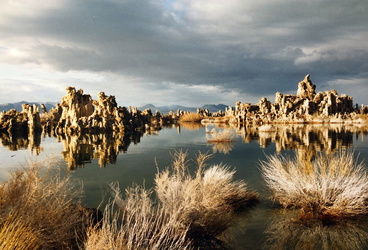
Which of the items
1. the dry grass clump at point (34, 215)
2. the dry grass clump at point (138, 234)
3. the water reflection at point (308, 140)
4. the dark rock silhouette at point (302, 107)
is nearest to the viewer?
the dry grass clump at point (138, 234)

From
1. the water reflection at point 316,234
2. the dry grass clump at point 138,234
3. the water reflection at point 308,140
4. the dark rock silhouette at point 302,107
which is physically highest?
the dark rock silhouette at point 302,107

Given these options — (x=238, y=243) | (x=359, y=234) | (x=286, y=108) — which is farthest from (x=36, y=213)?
(x=286, y=108)

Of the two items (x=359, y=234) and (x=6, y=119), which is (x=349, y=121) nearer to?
(x=359, y=234)

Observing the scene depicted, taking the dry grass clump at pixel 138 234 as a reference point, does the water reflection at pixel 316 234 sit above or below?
below

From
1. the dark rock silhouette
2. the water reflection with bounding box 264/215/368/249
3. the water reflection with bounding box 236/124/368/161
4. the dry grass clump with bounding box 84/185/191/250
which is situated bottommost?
the water reflection with bounding box 264/215/368/249

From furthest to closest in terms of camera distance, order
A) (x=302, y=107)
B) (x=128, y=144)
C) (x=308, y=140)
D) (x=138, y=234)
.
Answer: (x=302, y=107), (x=128, y=144), (x=308, y=140), (x=138, y=234)

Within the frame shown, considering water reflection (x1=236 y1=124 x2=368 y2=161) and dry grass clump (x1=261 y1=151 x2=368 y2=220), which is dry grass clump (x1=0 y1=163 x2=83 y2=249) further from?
water reflection (x1=236 y1=124 x2=368 y2=161)

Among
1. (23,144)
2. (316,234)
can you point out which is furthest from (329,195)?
(23,144)

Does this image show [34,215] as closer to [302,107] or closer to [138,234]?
[138,234]

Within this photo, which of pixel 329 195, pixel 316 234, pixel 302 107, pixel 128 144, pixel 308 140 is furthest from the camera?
pixel 302 107

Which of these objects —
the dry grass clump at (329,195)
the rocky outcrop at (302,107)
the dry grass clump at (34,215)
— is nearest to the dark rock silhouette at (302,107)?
the rocky outcrop at (302,107)

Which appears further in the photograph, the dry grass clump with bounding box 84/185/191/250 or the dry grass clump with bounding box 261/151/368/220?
the dry grass clump with bounding box 261/151/368/220

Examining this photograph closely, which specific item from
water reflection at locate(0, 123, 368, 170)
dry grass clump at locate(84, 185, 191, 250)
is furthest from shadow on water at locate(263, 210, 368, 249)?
water reflection at locate(0, 123, 368, 170)

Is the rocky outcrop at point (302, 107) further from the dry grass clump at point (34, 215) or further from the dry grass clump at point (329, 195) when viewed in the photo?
the dry grass clump at point (34, 215)
